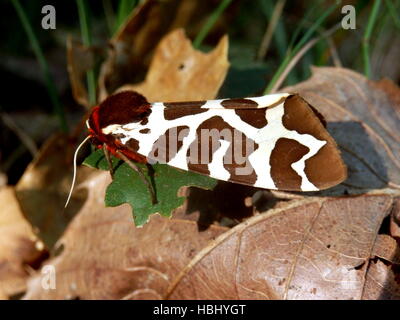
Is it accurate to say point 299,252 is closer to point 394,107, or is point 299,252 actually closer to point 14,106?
point 394,107

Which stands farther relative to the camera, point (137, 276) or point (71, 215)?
point (71, 215)

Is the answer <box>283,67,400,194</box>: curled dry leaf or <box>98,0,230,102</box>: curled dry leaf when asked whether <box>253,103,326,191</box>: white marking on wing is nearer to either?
<box>283,67,400,194</box>: curled dry leaf

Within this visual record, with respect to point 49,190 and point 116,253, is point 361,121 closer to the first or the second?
point 116,253

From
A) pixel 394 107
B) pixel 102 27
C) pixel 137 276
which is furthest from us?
pixel 102 27

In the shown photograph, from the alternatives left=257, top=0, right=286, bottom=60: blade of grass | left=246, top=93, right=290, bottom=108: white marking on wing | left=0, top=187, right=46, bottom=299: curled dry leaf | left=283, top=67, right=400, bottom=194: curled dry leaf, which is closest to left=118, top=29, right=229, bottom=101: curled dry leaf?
left=283, top=67, right=400, bottom=194: curled dry leaf
